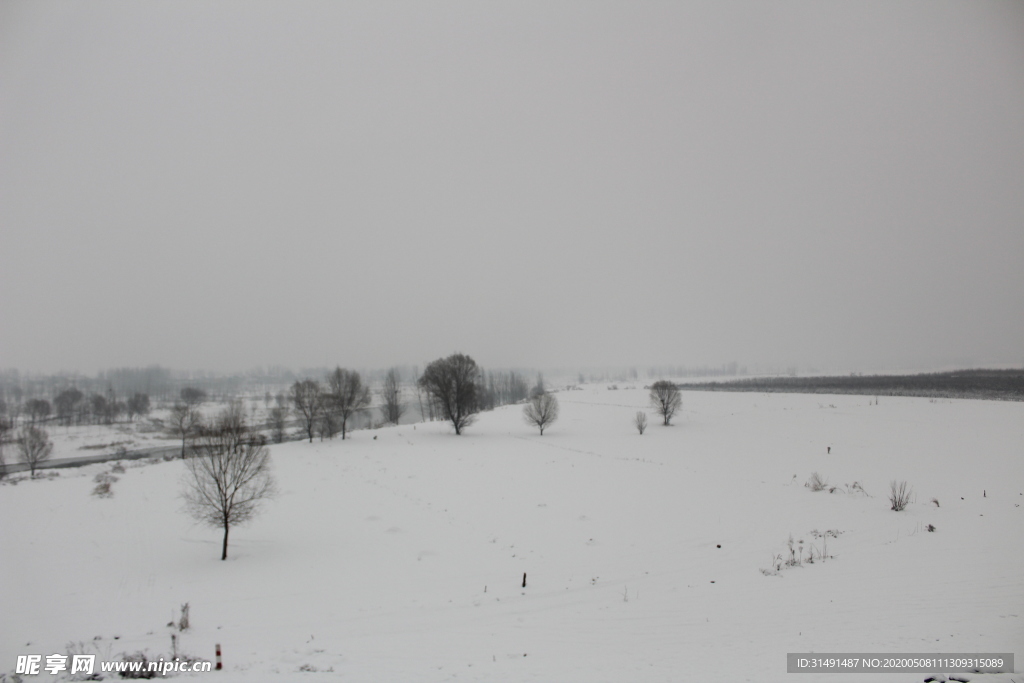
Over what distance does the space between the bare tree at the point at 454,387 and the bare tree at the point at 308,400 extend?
11487 mm

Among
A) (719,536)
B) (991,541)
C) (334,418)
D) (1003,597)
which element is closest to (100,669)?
(719,536)

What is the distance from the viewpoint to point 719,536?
17.1 m

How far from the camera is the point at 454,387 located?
49.4 metres

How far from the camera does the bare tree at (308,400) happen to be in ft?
154

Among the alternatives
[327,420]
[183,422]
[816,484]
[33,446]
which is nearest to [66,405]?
[183,422]

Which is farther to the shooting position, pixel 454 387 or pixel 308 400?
pixel 454 387

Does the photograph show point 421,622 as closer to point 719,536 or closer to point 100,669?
point 100,669

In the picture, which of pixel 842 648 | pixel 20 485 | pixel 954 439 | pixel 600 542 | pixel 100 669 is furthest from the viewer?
pixel 954 439

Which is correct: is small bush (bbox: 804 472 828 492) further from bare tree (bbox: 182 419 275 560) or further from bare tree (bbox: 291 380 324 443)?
bare tree (bbox: 291 380 324 443)

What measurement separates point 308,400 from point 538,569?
134ft

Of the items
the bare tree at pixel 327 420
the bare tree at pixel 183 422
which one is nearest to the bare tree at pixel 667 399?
the bare tree at pixel 327 420

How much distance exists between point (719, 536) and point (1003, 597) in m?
7.86

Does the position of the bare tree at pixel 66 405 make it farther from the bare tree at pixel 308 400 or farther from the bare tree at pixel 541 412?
the bare tree at pixel 541 412

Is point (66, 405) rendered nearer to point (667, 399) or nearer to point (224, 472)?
point (224, 472)
